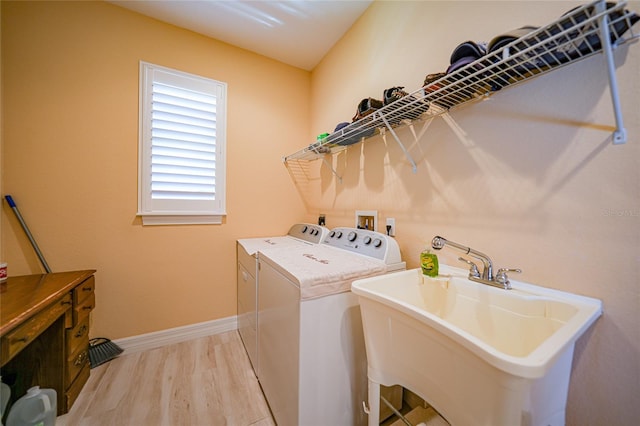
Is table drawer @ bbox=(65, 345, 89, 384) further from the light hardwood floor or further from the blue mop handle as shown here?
the blue mop handle

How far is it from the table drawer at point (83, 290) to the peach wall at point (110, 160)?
0.51ft

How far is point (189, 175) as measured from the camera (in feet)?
6.39

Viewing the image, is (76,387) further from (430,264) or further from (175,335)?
(430,264)

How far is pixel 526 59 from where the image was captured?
0.76 metres

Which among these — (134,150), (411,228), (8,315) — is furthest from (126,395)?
(411,228)

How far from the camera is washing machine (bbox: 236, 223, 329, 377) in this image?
155 centimetres

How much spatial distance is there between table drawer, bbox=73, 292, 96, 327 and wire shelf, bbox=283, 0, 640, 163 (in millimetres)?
2080

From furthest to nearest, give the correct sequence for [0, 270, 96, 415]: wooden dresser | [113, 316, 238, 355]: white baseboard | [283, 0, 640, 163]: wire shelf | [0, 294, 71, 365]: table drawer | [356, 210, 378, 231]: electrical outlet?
[113, 316, 238, 355]: white baseboard < [356, 210, 378, 231]: electrical outlet < [0, 270, 96, 415]: wooden dresser < [0, 294, 71, 365]: table drawer < [283, 0, 640, 163]: wire shelf

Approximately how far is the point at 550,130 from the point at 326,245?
1.34 meters

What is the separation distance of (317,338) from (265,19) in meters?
2.34

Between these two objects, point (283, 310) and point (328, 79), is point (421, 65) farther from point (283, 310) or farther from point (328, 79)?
point (283, 310)

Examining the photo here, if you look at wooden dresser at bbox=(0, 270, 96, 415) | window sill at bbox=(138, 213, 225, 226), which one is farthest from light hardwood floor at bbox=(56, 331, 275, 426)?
window sill at bbox=(138, 213, 225, 226)

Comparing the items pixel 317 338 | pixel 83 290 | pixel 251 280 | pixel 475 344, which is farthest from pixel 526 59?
pixel 83 290

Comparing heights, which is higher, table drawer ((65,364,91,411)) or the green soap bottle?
the green soap bottle
